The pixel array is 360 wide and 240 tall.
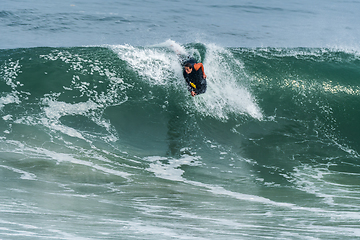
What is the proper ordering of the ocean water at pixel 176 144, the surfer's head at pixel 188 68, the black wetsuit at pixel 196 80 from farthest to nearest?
the black wetsuit at pixel 196 80
the surfer's head at pixel 188 68
the ocean water at pixel 176 144

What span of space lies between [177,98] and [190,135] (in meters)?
1.27

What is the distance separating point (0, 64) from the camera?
28.9ft

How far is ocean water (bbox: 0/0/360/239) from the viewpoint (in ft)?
15.6

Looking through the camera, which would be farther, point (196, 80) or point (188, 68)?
point (196, 80)

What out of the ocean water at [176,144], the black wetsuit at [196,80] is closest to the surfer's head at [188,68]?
the black wetsuit at [196,80]

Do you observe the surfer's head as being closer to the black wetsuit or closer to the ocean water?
the black wetsuit

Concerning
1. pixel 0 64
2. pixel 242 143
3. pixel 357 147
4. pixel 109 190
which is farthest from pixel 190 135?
pixel 0 64

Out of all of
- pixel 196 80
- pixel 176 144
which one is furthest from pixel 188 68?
pixel 176 144

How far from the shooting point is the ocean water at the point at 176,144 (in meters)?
4.76

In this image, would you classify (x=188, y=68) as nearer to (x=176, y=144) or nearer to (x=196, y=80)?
(x=196, y=80)

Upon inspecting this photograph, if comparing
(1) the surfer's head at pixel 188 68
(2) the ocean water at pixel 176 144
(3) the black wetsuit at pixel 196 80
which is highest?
(1) the surfer's head at pixel 188 68

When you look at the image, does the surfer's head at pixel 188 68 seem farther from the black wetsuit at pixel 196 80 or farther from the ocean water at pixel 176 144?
the ocean water at pixel 176 144

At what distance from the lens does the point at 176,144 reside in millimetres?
6957

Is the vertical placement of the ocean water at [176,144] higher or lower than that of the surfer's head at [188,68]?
lower
